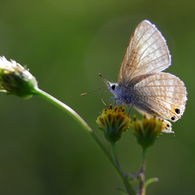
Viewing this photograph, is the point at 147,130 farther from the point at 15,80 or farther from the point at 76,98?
the point at 76,98

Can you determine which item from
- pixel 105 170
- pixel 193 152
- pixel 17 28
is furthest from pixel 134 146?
pixel 17 28

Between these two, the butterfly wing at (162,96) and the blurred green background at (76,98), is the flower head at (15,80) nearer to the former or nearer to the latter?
the butterfly wing at (162,96)

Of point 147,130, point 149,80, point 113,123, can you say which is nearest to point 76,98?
point 149,80

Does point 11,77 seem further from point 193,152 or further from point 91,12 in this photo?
point 91,12

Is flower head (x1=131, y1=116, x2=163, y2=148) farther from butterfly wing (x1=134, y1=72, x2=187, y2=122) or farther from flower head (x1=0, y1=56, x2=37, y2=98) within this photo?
flower head (x1=0, y1=56, x2=37, y2=98)

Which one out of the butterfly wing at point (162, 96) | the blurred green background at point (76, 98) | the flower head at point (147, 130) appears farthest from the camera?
the blurred green background at point (76, 98)

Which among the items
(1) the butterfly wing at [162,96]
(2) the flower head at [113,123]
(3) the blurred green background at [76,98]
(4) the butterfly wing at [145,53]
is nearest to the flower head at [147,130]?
(2) the flower head at [113,123]
